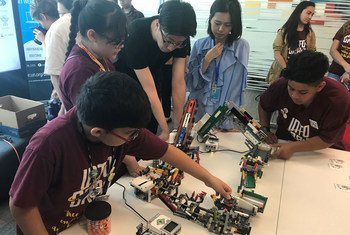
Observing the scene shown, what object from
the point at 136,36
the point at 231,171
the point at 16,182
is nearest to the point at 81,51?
the point at 136,36

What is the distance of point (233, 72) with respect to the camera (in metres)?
1.99

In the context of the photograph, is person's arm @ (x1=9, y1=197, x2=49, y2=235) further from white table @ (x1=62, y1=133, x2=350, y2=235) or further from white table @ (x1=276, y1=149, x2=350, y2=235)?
white table @ (x1=276, y1=149, x2=350, y2=235)

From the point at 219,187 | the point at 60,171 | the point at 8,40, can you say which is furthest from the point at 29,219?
the point at 8,40

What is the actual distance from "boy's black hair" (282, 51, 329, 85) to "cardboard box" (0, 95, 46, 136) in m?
1.90

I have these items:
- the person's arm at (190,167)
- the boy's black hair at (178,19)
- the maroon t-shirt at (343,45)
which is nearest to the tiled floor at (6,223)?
the person's arm at (190,167)

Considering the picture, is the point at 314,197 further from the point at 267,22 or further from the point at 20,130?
the point at 267,22

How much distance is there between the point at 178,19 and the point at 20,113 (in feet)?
4.92

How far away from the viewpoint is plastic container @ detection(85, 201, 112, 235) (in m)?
0.98

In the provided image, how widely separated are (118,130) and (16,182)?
33 centimetres

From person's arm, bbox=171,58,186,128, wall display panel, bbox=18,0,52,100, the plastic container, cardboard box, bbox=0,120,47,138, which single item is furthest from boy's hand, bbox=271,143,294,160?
wall display panel, bbox=18,0,52,100

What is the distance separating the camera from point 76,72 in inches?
48.1

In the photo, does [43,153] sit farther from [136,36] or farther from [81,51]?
[136,36]

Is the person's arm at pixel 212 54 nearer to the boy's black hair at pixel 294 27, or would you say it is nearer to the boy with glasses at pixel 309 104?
the boy with glasses at pixel 309 104

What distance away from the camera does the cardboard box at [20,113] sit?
87.6 inches
